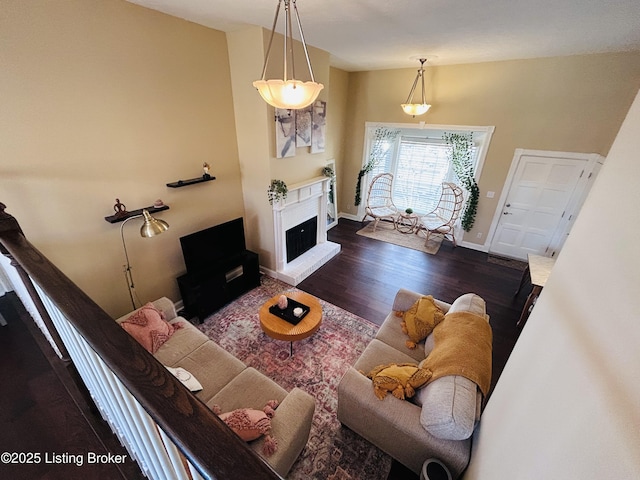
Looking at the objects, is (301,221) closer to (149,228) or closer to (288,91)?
(149,228)

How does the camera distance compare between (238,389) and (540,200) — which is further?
(540,200)

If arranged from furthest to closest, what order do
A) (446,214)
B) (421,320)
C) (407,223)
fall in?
(407,223), (446,214), (421,320)

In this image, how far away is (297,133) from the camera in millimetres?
3701

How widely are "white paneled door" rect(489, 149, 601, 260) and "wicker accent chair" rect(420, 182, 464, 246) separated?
0.71 meters

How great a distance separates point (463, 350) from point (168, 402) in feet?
6.41

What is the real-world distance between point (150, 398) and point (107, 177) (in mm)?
2697

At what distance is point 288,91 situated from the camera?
173 cm

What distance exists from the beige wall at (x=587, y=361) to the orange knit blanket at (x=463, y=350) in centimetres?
51

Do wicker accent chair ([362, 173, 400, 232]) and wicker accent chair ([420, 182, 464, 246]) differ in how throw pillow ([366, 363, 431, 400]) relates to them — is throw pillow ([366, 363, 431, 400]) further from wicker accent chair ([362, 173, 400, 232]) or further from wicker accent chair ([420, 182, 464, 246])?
wicker accent chair ([362, 173, 400, 232])

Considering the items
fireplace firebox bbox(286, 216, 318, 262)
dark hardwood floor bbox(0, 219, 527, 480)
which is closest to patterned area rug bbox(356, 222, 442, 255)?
dark hardwood floor bbox(0, 219, 527, 480)

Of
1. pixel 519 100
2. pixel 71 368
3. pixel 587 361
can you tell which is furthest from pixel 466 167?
pixel 71 368

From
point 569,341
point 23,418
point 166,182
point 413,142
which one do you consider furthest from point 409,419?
point 413,142

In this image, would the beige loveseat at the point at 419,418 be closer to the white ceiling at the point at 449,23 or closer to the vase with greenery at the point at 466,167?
the white ceiling at the point at 449,23

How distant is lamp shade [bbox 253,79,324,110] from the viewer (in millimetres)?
1711
